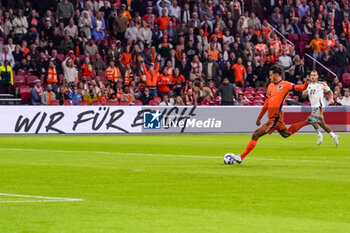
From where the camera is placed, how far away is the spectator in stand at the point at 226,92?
38.2m

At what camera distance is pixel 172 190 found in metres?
13.6

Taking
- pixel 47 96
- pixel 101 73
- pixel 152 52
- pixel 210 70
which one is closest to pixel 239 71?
pixel 210 70

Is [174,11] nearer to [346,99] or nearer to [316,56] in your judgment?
[316,56]

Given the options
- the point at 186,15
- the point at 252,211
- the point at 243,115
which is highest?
the point at 252,211

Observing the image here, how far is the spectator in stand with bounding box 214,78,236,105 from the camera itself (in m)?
38.2

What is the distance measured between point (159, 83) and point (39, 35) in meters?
5.56

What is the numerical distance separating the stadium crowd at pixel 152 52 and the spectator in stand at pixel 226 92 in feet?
0.14

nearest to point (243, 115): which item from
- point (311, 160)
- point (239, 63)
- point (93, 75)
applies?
point (239, 63)

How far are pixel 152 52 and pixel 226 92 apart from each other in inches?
147

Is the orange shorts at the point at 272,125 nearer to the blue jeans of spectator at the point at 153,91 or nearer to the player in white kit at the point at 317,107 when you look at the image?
the player in white kit at the point at 317,107

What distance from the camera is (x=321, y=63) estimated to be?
146 feet

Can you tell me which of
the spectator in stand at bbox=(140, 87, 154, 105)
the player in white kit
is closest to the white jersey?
the player in white kit

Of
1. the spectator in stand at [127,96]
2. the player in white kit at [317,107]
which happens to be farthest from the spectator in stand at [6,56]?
the player in white kit at [317,107]

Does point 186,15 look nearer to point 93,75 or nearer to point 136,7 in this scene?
point 136,7
